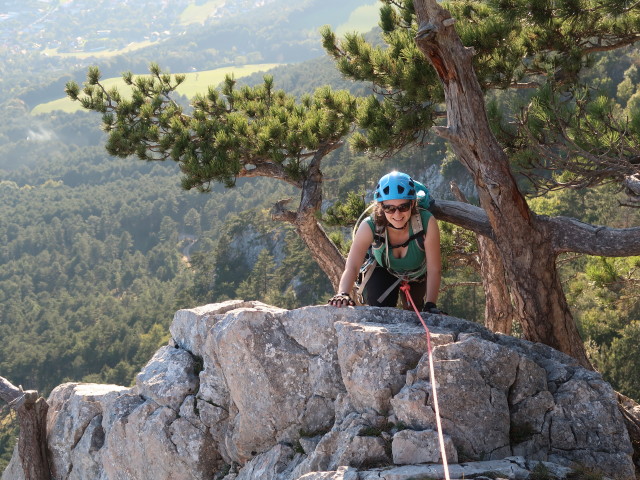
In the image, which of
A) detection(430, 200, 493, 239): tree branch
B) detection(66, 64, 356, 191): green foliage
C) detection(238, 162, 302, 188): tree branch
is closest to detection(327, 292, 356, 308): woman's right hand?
detection(430, 200, 493, 239): tree branch

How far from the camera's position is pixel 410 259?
456 cm

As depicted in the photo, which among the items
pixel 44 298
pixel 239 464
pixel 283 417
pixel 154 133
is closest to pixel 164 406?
pixel 239 464

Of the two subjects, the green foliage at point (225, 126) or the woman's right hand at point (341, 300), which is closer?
the woman's right hand at point (341, 300)

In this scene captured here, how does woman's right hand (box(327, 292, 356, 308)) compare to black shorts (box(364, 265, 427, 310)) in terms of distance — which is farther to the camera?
black shorts (box(364, 265, 427, 310))

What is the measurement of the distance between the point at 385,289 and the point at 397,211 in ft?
2.44

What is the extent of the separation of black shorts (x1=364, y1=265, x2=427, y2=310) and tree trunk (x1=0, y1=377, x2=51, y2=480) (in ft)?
12.0

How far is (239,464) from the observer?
15.4 ft

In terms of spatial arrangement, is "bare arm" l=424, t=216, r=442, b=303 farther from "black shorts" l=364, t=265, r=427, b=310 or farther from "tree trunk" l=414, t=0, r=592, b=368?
"tree trunk" l=414, t=0, r=592, b=368

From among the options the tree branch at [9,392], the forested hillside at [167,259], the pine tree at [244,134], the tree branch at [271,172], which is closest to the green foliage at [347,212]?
the pine tree at [244,134]

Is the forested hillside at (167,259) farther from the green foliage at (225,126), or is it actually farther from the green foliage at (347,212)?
the green foliage at (225,126)

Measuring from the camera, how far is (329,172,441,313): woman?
4.32 m

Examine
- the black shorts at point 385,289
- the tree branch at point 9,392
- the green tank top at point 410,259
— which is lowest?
the tree branch at point 9,392

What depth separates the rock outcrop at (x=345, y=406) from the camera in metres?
3.66

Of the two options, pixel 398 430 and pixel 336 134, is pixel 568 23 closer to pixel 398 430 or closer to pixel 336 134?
pixel 336 134
